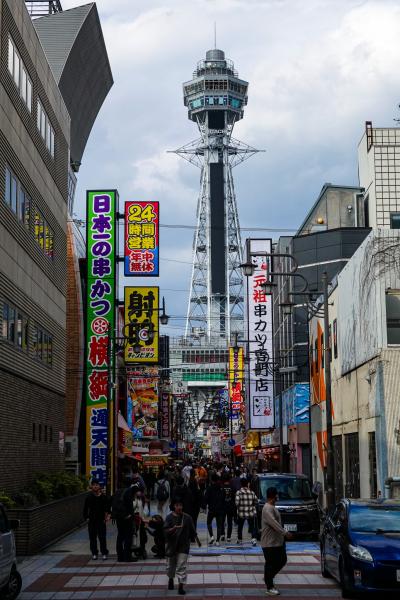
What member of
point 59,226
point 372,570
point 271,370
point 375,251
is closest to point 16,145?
point 59,226

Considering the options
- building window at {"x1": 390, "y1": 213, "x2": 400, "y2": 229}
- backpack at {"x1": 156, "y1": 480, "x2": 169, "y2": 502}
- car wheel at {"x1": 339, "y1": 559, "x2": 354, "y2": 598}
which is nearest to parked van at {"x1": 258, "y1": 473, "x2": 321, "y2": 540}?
backpack at {"x1": 156, "y1": 480, "x2": 169, "y2": 502}

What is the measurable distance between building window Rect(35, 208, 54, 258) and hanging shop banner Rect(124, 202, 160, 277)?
8870 millimetres

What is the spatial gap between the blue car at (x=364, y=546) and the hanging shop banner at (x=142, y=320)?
29.1 metres

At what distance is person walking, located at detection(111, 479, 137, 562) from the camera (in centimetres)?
2038

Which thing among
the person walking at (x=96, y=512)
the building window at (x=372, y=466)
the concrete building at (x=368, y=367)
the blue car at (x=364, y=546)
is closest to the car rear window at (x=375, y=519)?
the blue car at (x=364, y=546)

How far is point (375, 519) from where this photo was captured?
51.2 ft

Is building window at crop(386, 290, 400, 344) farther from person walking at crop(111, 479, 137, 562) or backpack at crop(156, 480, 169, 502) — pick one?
person walking at crop(111, 479, 137, 562)

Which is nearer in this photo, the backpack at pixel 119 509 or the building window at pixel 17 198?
the backpack at pixel 119 509

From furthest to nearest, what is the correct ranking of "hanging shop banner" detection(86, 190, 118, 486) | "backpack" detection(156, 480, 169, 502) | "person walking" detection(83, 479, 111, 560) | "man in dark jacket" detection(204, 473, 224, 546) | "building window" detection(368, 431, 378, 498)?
"hanging shop banner" detection(86, 190, 118, 486) < "building window" detection(368, 431, 378, 498) < "backpack" detection(156, 480, 169, 502) < "man in dark jacket" detection(204, 473, 224, 546) < "person walking" detection(83, 479, 111, 560)

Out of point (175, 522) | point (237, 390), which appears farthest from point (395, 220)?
point (237, 390)

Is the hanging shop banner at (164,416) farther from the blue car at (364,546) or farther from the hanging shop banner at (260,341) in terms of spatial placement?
the blue car at (364,546)

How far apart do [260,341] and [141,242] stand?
23767 millimetres

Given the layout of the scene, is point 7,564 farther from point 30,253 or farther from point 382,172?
point 382,172

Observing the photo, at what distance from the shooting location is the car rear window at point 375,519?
601 inches
